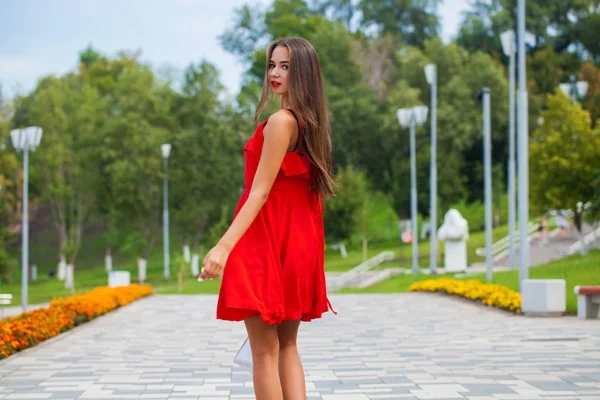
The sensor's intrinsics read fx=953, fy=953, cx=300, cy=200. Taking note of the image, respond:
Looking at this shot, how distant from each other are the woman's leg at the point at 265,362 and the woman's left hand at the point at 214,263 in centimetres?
37

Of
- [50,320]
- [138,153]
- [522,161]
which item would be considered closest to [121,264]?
[138,153]

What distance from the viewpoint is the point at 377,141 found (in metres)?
57.6

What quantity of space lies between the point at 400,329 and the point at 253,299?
32.6 ft

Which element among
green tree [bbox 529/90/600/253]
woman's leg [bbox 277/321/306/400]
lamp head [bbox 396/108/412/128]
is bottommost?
woman's leg [bbox 277/321/306/400]

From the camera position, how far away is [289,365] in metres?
4.04

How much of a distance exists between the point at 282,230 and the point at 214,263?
0.41 metres

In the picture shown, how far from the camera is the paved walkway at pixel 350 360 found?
24.1 feet

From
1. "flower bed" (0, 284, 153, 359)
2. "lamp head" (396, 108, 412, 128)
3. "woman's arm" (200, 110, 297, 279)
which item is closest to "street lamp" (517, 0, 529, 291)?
"flower bed" (0, 284, 153, 359)

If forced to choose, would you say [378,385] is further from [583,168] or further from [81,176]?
[81,176]

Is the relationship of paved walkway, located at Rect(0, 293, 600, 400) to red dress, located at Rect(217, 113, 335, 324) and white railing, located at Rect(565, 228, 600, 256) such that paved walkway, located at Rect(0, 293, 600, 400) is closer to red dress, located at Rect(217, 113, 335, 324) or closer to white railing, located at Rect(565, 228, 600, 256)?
red dress, located at Rect(217, 113, 335, 324)

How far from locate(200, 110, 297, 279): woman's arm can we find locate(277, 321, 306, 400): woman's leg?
53 centimetres

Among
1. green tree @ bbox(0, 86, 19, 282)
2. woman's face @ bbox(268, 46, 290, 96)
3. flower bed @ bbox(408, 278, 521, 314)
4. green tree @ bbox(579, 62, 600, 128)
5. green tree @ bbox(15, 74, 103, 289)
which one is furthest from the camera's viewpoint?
green tree @ bbox(579, 62, 600, 128)

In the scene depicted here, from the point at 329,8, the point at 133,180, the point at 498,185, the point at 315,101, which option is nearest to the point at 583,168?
the point at 498,185

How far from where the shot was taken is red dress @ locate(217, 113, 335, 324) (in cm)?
378
